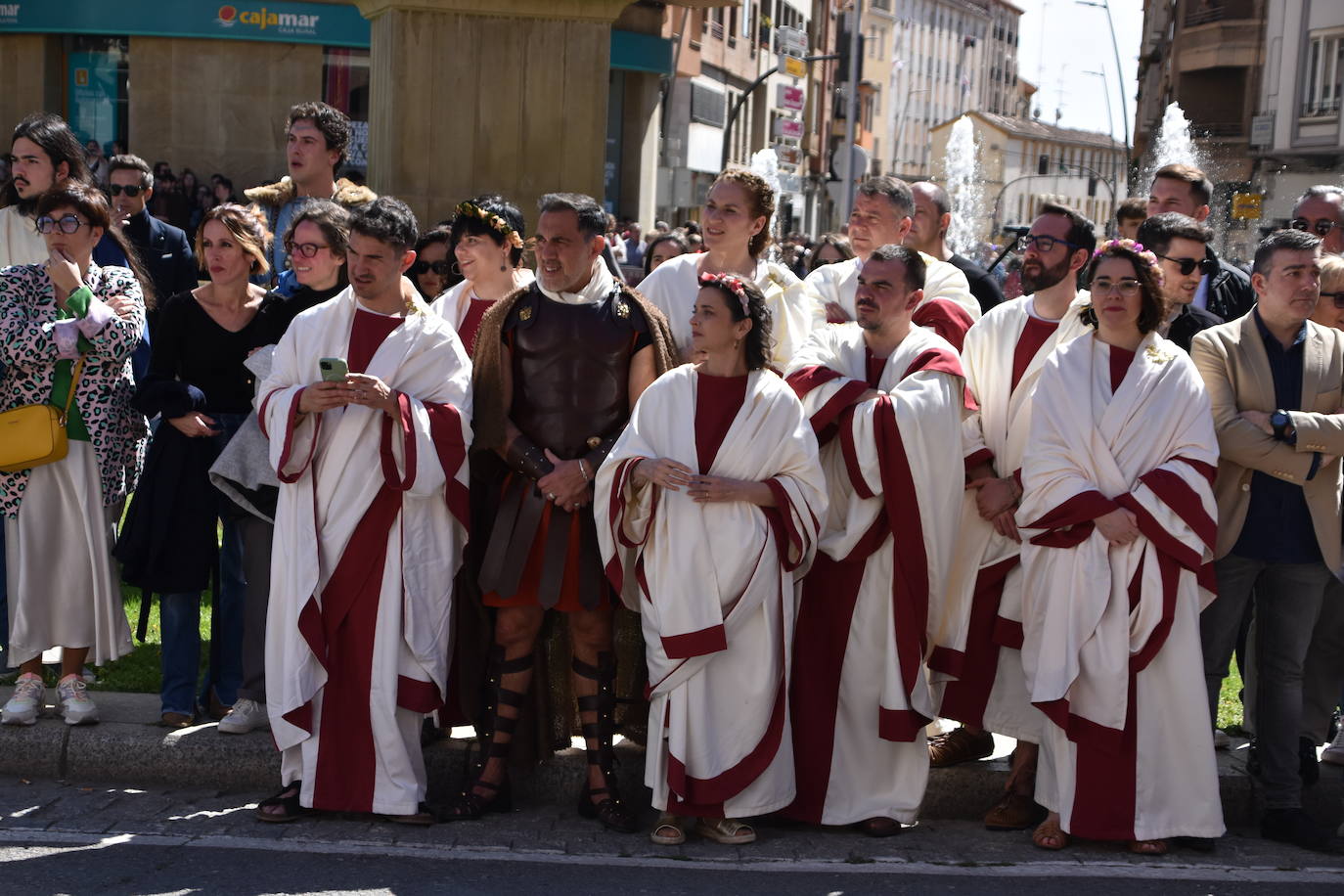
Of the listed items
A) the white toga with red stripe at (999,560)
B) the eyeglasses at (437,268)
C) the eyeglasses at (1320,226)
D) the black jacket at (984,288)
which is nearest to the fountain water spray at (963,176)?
the eyeglasses at (1320,226)

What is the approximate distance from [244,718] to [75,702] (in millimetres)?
623

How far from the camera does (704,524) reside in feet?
17.4

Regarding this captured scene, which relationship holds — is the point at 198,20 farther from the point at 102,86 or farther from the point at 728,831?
the point at 728,831

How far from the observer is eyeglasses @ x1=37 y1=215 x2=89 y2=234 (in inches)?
239

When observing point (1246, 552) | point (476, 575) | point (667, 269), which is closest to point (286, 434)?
point (476, 575)

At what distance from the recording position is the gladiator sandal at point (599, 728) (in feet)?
Answer: 18.4

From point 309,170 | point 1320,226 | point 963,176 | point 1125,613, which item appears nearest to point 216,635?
point 309,170

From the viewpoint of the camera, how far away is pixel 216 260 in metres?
6.03

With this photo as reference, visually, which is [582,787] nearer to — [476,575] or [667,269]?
[476,575]

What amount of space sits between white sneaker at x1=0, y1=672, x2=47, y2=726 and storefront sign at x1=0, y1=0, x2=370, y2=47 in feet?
67.2

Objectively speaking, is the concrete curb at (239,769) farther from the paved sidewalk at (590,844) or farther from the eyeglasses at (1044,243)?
the eyeglasses at (1044,243)

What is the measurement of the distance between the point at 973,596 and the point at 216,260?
2.98 meters

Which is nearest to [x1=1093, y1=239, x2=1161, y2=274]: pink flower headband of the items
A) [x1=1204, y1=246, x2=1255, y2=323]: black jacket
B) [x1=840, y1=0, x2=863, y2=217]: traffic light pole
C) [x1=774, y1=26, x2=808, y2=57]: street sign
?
[x1=1204, y1=246, x2=1255, y2=323]: black jacket

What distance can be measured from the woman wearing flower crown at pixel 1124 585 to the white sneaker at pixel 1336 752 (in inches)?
44.7
